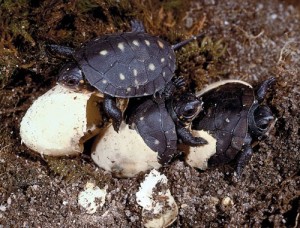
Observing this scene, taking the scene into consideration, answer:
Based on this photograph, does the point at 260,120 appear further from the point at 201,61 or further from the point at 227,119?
the point at 201,61

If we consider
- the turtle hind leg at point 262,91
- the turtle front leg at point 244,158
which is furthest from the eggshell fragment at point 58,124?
the turtle hind leg at point 262,91

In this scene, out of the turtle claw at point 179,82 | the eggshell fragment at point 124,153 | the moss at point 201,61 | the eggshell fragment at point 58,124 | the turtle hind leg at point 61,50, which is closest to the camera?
the eggshell fragment at point 58,124

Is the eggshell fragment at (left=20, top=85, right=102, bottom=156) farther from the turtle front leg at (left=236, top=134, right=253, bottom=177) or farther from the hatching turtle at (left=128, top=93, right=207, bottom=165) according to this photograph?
the turtle front leg at (left=236, top=134, right=253, bottom=177)

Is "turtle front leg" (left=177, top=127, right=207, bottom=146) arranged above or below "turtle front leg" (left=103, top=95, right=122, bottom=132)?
below

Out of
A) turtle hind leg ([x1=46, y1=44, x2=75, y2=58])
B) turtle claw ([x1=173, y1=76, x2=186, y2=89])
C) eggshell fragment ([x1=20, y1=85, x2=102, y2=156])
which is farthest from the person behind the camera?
turtle claw ([x1=173, y1=76, x2=186, y2=89])

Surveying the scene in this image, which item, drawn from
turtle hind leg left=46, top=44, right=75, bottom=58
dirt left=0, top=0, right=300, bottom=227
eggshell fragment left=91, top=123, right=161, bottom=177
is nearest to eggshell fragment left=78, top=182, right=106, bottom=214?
dirt left=0, top=0, right=300, bottom=227

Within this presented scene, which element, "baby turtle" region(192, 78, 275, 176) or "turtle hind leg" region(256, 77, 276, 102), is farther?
"turtle hind leg" region(256, 77, 276, 102)

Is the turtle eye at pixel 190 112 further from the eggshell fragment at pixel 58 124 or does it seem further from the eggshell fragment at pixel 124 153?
the eggshell fragment at pixel 58 124
